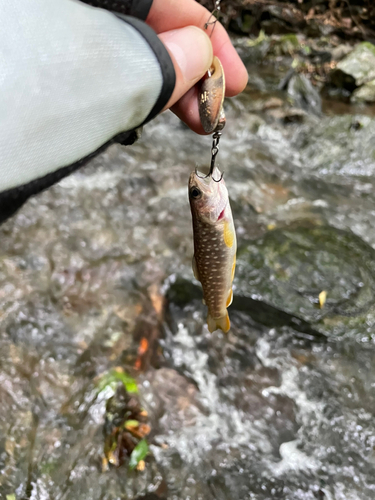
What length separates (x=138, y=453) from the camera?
2.58 metres

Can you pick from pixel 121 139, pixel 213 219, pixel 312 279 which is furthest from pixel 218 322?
pixel 312 279

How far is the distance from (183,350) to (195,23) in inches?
102

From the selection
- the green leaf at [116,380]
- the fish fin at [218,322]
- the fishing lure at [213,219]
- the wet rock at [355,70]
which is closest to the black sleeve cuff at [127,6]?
the fishing lure at [213,219]

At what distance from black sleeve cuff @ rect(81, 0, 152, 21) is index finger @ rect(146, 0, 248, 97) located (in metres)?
0.04

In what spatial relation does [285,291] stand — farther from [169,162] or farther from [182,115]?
[169,162]

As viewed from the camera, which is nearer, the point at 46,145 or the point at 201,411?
the point at 46,145

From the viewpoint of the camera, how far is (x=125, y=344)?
3.14 m

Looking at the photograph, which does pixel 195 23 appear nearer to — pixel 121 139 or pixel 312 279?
pixel 121 139

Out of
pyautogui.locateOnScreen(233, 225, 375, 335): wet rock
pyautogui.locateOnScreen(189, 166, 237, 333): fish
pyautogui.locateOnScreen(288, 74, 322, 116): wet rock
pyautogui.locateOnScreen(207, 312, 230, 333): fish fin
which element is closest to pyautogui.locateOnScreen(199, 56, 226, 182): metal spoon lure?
pyautogui.locateOnScreen(189, 166, 237, 333): fish

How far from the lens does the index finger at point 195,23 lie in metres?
2.07

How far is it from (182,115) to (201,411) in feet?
7.67

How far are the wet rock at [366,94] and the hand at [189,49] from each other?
5984 millimetres

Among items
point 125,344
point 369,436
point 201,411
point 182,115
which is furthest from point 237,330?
point 182,115

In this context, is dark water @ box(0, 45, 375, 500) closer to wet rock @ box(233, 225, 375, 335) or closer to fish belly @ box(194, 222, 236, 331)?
wet rock @ box(233, 225, 375, 335)
